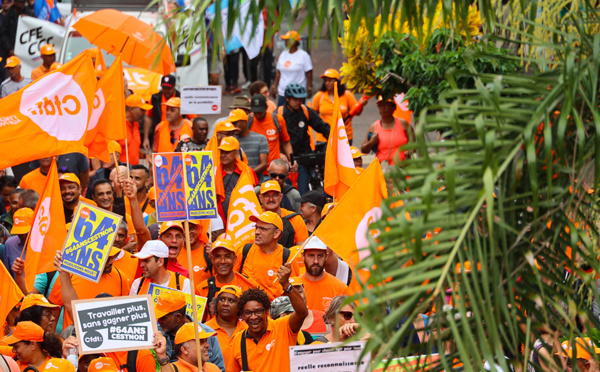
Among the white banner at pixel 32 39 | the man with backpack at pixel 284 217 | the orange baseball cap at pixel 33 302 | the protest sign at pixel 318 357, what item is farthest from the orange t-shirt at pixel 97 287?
the white banner at pixel 32 39

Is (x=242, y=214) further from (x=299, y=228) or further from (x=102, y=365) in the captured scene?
(x=102, y=365)

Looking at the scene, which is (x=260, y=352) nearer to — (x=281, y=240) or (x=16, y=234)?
(x=281, y=240)

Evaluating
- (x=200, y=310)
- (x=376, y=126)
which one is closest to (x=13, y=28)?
(x=376, y=126)

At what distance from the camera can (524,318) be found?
10.7ft

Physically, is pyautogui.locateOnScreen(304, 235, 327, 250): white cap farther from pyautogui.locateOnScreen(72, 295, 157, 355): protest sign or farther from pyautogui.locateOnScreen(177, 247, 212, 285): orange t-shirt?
pyautogui.locateOnScreen(72, 295, 157, 355): protest sign

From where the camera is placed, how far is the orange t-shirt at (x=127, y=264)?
28.3 ft

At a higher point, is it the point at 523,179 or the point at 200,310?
the point at 523,179

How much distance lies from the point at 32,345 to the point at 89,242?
3.50ft

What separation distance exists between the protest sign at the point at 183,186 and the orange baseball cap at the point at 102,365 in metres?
1.44

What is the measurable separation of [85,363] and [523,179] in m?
4.76

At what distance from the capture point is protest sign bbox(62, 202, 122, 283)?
7703mm

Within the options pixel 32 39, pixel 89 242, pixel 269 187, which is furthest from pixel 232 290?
pixel 32 39

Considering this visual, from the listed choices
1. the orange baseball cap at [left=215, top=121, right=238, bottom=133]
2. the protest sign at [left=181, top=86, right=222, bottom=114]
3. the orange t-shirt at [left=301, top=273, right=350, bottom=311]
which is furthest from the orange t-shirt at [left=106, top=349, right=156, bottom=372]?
the protest sign at [left=181, top=86, right=222, bottom=114]

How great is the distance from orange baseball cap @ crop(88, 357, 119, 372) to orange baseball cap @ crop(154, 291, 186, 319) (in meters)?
0.74
